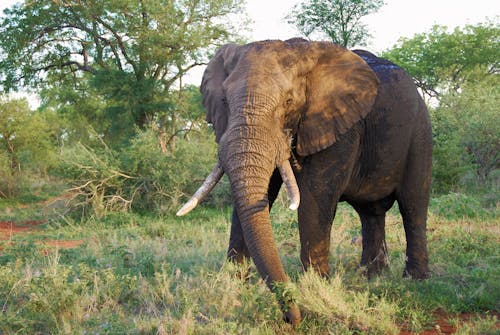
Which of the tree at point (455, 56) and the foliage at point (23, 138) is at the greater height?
the tree at point (455, 56)

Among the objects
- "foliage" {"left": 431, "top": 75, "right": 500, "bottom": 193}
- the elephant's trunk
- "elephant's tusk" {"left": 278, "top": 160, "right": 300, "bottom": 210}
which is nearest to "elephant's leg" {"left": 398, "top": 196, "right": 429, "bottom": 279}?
"elephant's tusk" {"left": 278, "top": 160, "right": 300, "bottom": 210}

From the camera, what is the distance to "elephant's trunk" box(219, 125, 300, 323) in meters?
4.00

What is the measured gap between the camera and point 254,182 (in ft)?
13.7

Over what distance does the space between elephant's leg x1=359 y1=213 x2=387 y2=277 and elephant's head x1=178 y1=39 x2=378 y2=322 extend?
1884 mm

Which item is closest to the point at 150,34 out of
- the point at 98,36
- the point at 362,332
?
the point at 98,36

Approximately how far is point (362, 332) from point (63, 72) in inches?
754

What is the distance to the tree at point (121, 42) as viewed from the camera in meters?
17.9

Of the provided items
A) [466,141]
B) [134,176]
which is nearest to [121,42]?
[134,176]

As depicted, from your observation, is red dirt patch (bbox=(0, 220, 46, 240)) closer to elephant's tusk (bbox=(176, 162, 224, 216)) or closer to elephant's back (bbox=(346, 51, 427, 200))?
elephant's tusk (bbox=(176, 162, 224, 216))

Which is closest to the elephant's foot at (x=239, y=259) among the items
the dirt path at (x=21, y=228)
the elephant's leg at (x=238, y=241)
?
the elephant's leg at (x=238, y=241)

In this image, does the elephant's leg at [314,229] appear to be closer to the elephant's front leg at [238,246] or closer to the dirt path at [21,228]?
the elephant's front leg at [238,246]

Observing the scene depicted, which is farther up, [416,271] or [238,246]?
[238,246]

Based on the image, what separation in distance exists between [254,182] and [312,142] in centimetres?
87

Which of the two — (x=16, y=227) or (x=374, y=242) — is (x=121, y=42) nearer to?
(x=16, y=227)
